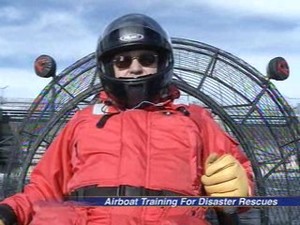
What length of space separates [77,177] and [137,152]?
0.27 metres

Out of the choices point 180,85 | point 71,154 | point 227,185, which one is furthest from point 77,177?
point 180,85

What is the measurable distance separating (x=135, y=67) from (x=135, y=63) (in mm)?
18

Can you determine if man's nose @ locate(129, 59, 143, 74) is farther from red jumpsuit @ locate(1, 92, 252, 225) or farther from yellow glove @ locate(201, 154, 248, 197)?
yellow glove @ locate(201, 154, 248, 197)

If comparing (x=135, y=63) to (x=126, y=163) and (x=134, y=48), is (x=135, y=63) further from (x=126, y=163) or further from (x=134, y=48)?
(x=126, y=163)

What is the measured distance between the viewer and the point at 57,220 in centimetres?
250

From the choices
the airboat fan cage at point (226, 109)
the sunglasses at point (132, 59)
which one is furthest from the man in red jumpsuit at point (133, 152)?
the airboat fan cage at point (226, 109)

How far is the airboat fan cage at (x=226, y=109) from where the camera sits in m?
4.44

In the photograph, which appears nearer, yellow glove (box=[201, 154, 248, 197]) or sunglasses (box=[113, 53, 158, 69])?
yellow glove (box=[201, 154, 248, 197])

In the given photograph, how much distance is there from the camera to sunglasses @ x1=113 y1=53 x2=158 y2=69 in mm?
2982

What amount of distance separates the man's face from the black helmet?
0.02 m

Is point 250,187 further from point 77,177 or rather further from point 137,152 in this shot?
point 77,177

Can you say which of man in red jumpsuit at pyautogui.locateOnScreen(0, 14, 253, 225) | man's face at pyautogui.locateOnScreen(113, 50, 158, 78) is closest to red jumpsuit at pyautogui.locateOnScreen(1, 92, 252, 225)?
man in red jumpsuit at pyautogui.locateOnScreen(0, 14, 253, 225)

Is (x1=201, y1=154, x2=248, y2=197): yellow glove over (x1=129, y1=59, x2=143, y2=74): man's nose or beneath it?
beneath

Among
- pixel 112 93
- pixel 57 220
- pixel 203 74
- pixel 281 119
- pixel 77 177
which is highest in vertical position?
pixel 203 74
